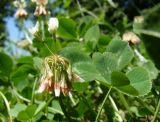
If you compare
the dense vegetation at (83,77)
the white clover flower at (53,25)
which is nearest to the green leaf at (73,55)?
the dense vegetation at (83,77)

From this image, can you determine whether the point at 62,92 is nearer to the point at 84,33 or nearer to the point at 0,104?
the point at 0,104

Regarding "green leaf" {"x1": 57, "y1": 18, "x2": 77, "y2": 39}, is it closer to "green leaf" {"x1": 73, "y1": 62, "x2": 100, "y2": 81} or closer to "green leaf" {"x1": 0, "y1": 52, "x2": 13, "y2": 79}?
"green leaf" {"x1": 0, "y1": 52, "x2": 13, "y2": 79}

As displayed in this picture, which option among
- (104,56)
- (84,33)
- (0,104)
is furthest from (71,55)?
(84,33)

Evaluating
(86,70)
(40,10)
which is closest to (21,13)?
(40,10)

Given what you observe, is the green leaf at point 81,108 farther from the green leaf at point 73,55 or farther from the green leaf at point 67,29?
the green leaf at point 67,29

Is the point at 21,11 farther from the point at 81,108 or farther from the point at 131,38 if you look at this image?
the point at 81,108

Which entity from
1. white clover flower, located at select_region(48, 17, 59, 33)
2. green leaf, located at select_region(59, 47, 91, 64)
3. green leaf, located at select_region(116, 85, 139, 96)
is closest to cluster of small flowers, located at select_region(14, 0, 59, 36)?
white clover flower, located at select_region(48, 17, 59, 33)
